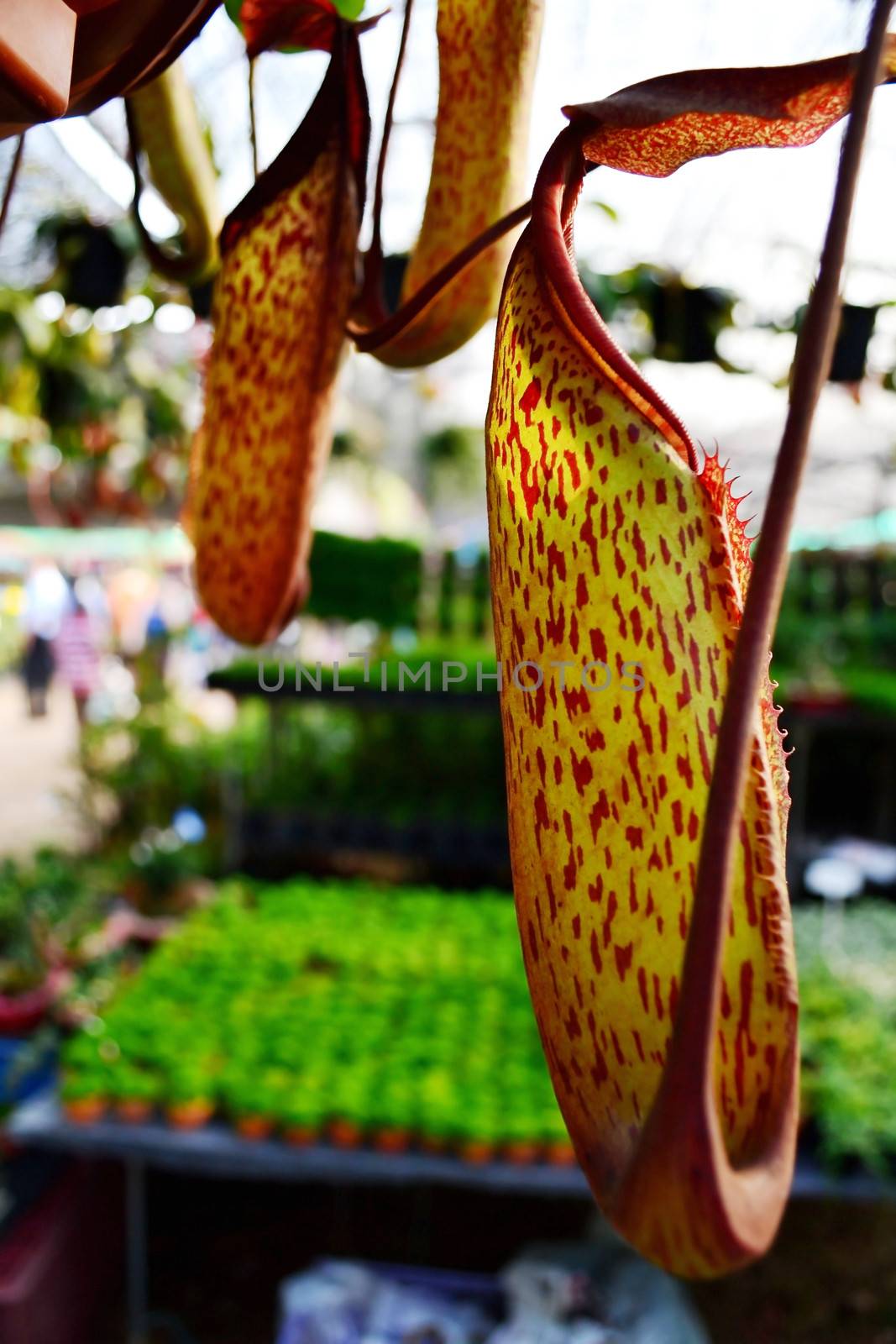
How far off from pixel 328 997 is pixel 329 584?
187cm

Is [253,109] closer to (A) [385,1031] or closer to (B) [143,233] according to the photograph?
(B) [143,233]

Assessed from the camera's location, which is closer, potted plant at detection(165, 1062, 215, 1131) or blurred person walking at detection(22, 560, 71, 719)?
potted plant at detection(165, 1062, 215, 1131)

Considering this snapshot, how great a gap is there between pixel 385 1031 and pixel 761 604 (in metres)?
2.78

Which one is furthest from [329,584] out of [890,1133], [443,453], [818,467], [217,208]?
[818,467]

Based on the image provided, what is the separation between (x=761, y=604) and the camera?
224 mm

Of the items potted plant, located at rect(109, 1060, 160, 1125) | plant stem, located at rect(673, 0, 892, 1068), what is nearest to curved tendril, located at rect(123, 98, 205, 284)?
plant stem, located at rect(673, 0, 892, 1068)

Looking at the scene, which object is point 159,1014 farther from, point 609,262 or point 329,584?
point 609,262

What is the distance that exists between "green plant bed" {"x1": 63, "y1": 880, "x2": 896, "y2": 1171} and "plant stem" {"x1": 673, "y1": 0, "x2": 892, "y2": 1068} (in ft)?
7.49

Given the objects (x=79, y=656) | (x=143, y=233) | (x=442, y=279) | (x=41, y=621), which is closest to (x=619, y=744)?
(x=442, y=279)

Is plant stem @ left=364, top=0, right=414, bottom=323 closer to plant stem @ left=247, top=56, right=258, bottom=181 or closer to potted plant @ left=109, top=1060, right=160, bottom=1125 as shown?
plant stem @ left=247, top=56, right=258, bottom=181

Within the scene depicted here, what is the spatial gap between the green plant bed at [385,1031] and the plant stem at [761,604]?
2282mm

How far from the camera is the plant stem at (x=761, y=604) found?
208 mm

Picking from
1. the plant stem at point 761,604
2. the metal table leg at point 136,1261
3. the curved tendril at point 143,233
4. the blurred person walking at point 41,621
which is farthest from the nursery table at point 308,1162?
the blurred person walking at point 41,621

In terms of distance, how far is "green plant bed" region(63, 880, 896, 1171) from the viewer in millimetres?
2367
